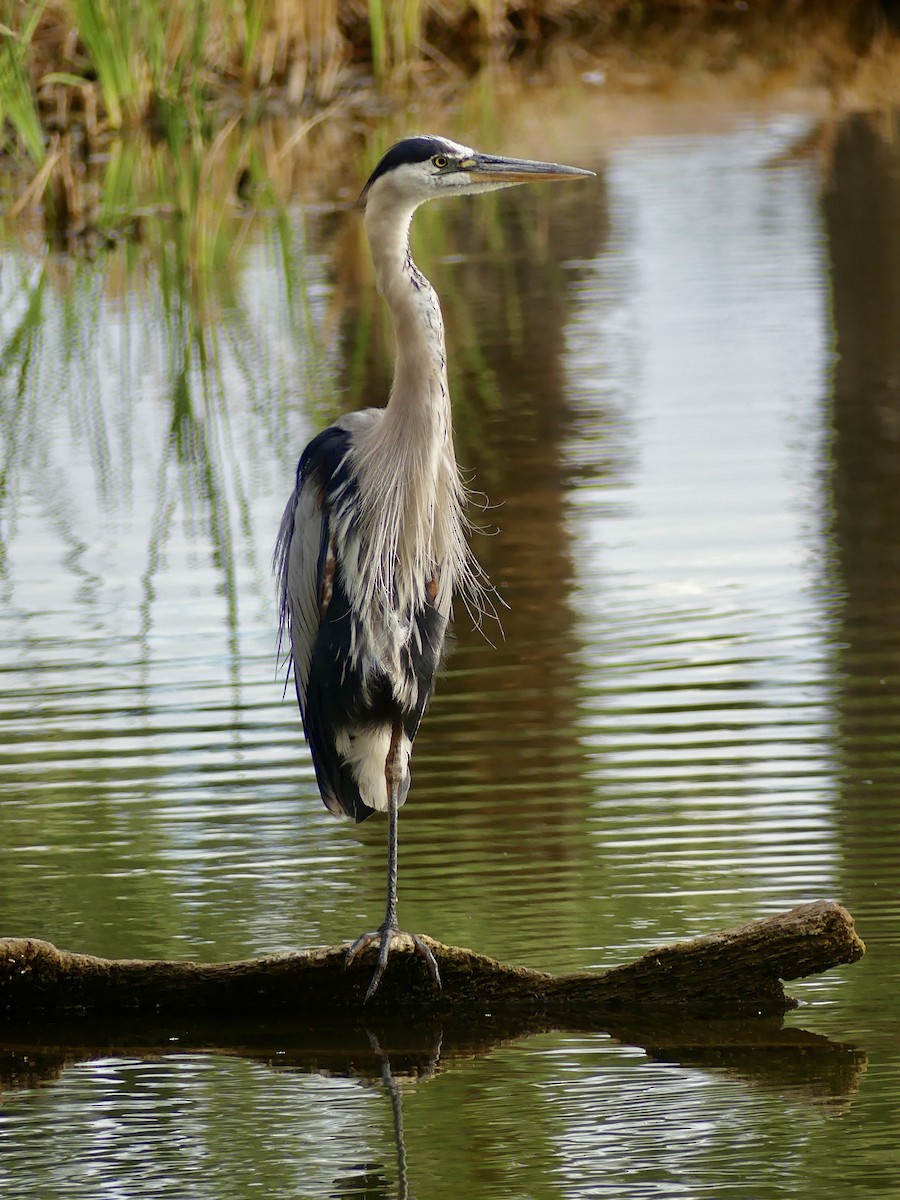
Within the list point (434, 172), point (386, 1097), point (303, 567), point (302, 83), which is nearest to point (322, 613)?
point (303, 567)

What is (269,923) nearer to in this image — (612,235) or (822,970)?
(822,970)

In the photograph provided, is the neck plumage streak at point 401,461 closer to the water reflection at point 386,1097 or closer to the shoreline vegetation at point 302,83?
the water reflection at point 386,1097

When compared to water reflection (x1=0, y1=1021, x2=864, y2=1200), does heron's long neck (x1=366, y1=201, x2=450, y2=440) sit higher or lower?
higher

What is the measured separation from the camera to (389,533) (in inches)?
188

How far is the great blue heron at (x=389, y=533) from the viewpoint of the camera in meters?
4.70

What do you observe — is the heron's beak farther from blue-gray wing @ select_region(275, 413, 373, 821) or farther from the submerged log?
the submerged log

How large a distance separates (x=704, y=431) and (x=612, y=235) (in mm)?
4951

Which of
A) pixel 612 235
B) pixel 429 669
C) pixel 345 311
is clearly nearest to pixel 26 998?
pixel 429 669

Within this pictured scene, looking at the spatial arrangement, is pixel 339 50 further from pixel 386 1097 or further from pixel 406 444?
pixel 386 1097

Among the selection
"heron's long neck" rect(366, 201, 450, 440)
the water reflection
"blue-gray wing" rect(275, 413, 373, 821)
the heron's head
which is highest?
the heron's head

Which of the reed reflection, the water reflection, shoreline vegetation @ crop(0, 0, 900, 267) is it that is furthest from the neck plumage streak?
shoreline vegetation @ crop(0, 0, 900, 267)

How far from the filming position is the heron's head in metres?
4.68

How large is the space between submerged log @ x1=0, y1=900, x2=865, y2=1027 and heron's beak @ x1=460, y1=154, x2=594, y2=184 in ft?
5.54

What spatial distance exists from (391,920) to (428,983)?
0.17 m
